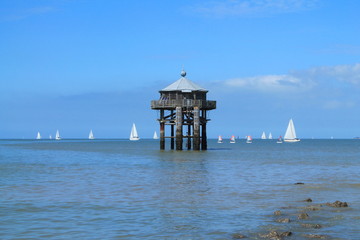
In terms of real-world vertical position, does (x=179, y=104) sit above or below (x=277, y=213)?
above

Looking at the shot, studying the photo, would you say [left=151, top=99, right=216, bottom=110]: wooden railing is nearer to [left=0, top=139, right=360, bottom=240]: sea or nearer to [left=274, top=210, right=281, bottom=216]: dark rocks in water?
[left=0, top=139, right=360, bottom=240]: sea

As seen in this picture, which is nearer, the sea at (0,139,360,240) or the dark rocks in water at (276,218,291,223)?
the sea at (0,139,360,240)

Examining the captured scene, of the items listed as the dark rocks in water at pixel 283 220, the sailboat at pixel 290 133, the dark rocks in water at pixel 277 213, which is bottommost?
the dark rocks in water at pixel 283 220

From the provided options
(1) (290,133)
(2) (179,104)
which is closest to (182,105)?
(2) (179,104)

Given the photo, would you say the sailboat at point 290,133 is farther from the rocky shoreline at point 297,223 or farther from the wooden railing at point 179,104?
the rocky shoreline at point 297,223

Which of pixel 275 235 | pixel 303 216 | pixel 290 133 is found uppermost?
pixel 290 133

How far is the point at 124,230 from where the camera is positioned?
43.4ft

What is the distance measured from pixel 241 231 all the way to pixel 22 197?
10.1 m

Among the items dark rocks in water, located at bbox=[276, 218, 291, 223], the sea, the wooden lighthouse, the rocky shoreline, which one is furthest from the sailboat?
dark rocks in water, located at bbox=[276, 218, 291, 223]

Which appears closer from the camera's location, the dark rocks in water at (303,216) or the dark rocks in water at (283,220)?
the dark rocks in water at (283,220)

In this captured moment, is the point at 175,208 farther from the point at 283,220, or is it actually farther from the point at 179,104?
the point at 179,104

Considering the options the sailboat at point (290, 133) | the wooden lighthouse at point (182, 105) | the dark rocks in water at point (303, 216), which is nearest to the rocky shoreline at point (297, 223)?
the dark rocks in water at point (303, 216)

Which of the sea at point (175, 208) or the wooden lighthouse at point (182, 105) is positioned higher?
the wooden lighthouse at point (182, 105)

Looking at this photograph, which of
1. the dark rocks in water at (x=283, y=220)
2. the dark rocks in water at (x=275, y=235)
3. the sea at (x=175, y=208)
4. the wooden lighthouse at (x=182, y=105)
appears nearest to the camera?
the dark rocks in water at (x=275, y=235)
